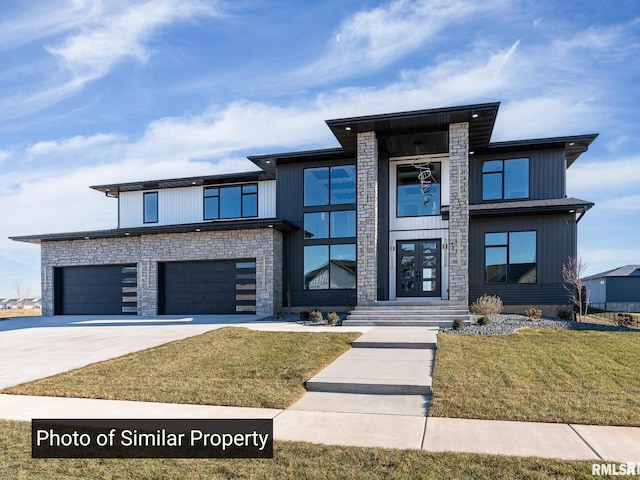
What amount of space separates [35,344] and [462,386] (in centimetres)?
997

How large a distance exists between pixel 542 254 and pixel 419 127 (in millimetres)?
6461

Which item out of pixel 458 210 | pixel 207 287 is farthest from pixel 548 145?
pixel 207 287

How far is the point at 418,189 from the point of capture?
17.3m

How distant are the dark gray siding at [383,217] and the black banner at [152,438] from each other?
12.5 m

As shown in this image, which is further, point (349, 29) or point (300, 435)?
point (349, 29)

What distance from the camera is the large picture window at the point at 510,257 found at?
15914mm

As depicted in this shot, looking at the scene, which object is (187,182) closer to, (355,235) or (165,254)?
(165,254)

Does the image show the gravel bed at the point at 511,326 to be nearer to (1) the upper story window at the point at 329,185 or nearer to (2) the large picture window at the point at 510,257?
(2) the large picture window at the point at 510,257

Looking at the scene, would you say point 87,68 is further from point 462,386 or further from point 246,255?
point 462,386

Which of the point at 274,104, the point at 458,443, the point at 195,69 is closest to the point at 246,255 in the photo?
the point at 274,104

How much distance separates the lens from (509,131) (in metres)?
16.9

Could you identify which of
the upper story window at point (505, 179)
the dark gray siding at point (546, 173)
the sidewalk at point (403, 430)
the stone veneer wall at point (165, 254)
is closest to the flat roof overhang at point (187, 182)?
the stone veneer wall at point (165, 254)

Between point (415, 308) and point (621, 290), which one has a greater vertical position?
point (415, 308)

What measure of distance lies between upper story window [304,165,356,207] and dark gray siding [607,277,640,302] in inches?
886
